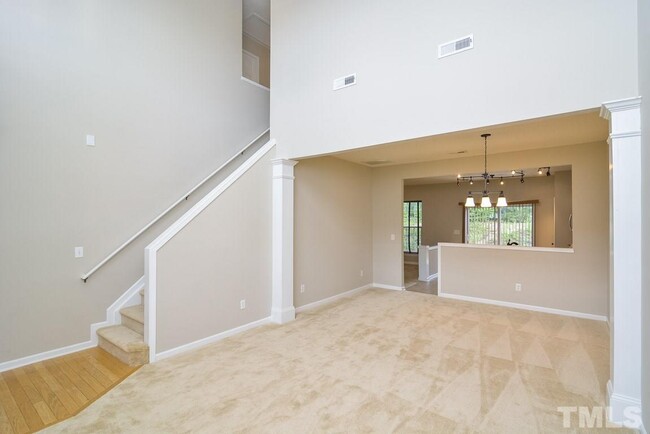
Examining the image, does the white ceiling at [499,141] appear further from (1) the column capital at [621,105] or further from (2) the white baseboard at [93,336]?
(2) the white baseboard at [93,336]

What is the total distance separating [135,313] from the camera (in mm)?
3686

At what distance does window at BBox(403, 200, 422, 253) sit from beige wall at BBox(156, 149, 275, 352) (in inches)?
295

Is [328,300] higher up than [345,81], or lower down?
lower down

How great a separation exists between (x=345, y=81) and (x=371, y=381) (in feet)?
10.9

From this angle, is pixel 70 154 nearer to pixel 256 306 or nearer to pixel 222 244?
pixel 222 244

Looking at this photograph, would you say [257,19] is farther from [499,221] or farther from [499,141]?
[499,221]

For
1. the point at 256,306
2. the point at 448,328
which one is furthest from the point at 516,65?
the point at 256,306

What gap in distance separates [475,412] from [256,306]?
2.86 metres

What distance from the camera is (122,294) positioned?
395 centimetres

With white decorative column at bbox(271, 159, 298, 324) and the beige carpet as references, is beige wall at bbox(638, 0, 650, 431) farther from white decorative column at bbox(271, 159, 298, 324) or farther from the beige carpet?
white decorative column at bbox(271, 159, 298, 324)

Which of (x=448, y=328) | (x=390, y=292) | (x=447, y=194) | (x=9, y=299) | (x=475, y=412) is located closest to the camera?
(x=475, y=412)

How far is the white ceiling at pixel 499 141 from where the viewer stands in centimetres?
361

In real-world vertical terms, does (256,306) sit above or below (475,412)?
above

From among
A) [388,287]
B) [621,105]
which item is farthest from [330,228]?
[621,105]
